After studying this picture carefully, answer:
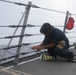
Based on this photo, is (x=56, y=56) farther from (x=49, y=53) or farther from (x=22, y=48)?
(x=22, y=48)

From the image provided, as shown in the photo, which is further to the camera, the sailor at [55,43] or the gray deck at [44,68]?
the sailor at [55,43]

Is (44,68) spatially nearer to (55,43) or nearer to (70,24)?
(55,43)

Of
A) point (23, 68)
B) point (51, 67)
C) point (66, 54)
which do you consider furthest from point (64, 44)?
point (23, 68)

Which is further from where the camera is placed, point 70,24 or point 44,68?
point 70,24

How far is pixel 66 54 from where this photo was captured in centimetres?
731

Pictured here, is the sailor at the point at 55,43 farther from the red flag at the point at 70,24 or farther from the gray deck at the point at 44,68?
the red flag at the point at 70,24

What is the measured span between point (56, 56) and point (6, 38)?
69.4 inches

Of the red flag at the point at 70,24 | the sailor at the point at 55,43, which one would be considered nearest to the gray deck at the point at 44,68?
the sailor at the point at 55,43

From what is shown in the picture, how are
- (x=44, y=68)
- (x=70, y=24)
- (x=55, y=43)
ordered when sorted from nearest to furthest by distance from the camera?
(x=44, y=68), (x=55, y=43), (x=70, y=24)

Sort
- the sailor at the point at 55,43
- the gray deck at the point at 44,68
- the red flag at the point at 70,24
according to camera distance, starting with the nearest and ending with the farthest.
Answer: the gray deck at the point at 44,68
the sailor at the point at 55,43
the red flag at the point at 70,24

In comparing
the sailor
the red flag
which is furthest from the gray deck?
the red flag

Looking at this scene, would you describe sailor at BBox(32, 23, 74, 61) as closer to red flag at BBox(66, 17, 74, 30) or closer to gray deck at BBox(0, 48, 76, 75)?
gray deck at BBox(0, 48, 76, 75)

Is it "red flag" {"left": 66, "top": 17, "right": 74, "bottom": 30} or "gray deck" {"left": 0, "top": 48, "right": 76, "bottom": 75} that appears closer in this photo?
"gray deck" {"left": 0, "top": 48, "right": 76, "bottom": 75}

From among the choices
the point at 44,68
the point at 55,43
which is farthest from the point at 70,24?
the point at 44,68
